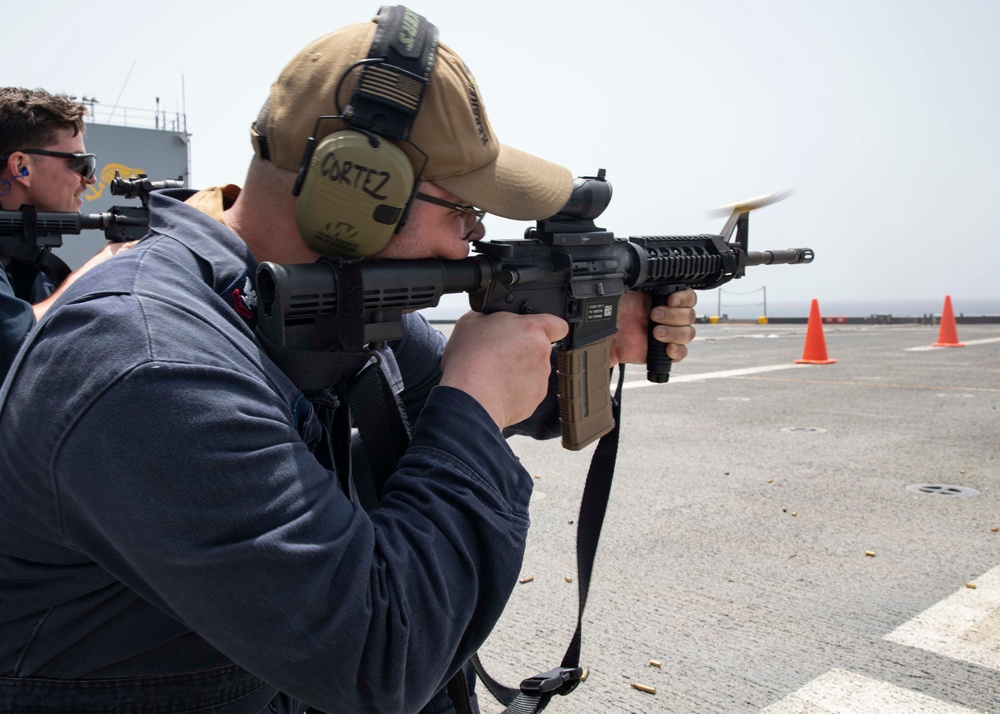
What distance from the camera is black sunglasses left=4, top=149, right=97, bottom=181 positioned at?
3283 mm

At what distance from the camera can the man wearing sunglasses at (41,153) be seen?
126 inches

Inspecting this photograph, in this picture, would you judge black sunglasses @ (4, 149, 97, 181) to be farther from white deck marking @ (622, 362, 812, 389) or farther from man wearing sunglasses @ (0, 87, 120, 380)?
white deck marking @ (622, 362, 812, 389)

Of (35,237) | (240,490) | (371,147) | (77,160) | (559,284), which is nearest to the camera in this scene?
(240,490)

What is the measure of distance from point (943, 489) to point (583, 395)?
11.5ft

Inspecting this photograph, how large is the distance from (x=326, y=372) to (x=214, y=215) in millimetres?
403

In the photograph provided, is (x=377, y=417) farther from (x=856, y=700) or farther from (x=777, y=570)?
(x=777, y=570)

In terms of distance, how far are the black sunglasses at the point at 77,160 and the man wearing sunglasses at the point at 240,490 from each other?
2217 mm

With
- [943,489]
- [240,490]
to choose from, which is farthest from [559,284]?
[943,489]

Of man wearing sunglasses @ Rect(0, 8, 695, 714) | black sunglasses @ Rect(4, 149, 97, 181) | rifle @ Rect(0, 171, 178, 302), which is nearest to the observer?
man wearing sunglasses @ Rect(0, 8, 695, 714)

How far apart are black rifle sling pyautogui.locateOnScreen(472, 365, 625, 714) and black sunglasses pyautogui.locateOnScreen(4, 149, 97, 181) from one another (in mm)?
2385

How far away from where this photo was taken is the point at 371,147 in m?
1.37

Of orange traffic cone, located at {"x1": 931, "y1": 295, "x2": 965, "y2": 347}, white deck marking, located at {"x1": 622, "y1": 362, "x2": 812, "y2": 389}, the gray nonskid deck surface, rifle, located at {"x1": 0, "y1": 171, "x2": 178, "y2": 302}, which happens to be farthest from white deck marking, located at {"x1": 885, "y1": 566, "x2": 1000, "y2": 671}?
orange traffic cone, located at {"x1": 931, "y1": 295, "x2": 965, "y2": 347}

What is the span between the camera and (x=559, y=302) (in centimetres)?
215

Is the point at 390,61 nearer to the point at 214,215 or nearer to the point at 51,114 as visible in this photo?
the point at 214,215
